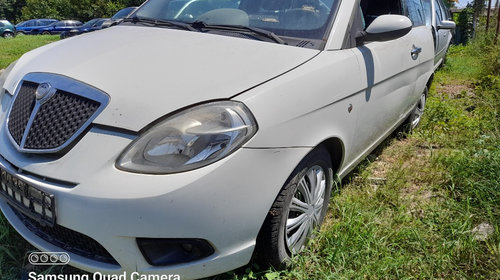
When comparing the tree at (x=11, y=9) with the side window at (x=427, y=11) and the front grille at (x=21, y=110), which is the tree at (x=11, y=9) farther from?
the front grille at (x=21, y=110)

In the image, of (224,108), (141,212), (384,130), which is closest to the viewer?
(141,212)

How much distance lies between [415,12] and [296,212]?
8.85ft

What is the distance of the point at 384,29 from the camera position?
7.34ft

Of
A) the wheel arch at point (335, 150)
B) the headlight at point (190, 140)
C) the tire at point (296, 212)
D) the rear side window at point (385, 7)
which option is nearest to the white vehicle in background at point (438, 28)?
the rear side window at point (385, 7)

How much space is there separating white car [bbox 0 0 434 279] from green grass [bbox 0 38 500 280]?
187mm

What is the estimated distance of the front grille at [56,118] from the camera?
153 cm

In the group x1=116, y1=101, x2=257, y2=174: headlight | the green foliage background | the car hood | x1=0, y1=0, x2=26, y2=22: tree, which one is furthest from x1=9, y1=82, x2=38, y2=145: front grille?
x1=0, y1=0, x2=26, y2=22: tree

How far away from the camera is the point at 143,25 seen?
254cm

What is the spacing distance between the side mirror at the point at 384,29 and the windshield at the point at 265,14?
253mm

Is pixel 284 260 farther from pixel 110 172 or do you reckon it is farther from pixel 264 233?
pixel 110 172

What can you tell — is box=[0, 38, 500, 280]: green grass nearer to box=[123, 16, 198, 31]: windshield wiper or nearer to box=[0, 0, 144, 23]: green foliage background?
box=[123, 16, 198, 31]: windshield wiper

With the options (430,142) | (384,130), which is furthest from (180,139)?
(430,142)

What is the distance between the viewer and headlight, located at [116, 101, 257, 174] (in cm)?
142

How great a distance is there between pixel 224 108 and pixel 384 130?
1822 mm
